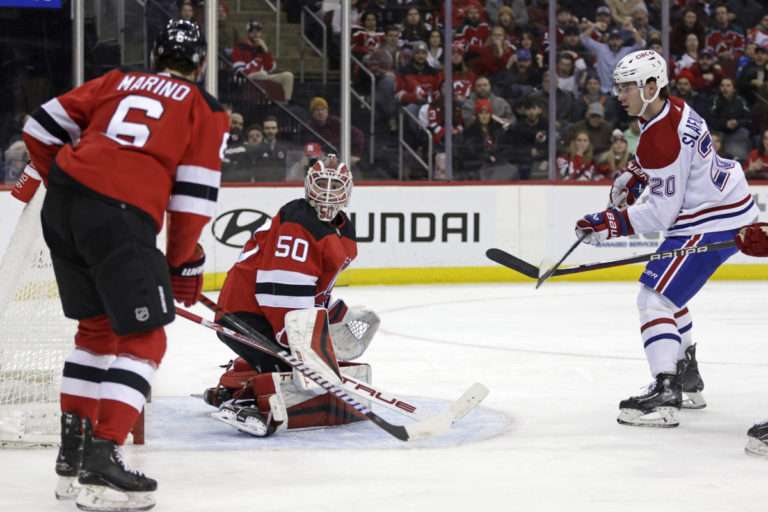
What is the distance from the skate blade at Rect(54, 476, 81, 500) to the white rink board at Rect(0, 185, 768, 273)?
5.43 m

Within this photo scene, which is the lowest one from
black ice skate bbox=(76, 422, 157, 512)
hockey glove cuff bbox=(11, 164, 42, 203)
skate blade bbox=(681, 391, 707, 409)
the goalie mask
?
skate blade bbox=(681, 391, 707, 409)

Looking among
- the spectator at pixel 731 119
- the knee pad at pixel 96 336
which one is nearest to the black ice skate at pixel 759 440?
the knee pad at pixel 96 336

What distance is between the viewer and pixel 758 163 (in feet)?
31.0

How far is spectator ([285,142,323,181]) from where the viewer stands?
8516 millimetres

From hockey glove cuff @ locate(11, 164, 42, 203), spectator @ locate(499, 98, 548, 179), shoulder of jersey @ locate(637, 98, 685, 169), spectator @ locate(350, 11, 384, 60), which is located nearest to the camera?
hockey glove cuff @ locate(11, 164, 42, 203)

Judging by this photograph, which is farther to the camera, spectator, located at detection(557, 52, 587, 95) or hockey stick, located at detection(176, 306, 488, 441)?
spectator, located at detection(557, 52, 587, 95)

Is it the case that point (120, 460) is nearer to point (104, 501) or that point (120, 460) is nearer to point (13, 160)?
point (104, 501)

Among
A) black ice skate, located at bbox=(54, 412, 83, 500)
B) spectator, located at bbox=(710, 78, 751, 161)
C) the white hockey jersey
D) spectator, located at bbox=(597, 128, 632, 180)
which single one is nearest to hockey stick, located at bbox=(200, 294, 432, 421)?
black ice skate, located at bbox=(54, 412, 83, 500)

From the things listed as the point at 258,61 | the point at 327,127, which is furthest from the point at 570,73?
the point at 258,61

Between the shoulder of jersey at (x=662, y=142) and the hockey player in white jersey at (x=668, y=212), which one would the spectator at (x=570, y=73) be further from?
the shoulder of jersey at (x=662, y=142)

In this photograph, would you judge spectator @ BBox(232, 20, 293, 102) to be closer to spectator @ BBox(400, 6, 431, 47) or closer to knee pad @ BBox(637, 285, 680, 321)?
spectator @ BBox(400, 6, 431, 47)

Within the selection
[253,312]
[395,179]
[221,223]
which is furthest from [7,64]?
[253,312]

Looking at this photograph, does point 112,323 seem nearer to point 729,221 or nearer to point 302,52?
point 729,221

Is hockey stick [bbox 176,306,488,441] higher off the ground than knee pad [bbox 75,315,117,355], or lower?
lower
